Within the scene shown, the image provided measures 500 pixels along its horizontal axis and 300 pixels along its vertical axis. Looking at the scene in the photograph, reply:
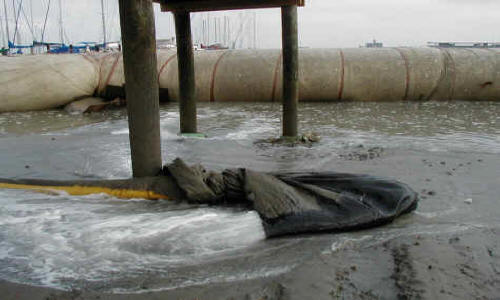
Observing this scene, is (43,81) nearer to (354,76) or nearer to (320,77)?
(320,77)

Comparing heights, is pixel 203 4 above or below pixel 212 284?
above

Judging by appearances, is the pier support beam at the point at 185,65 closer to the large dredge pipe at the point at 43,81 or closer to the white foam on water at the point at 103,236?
the white foam on water at the point at 103,236

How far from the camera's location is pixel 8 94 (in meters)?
11.0

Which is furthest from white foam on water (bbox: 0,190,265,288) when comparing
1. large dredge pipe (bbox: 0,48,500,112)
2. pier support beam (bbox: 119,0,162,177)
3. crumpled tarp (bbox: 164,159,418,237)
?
large dredge pipe (bbox: 0,48,500,112)

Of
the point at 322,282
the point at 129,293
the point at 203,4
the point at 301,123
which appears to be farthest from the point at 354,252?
the point at 301,123

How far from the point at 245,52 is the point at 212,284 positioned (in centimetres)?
1076

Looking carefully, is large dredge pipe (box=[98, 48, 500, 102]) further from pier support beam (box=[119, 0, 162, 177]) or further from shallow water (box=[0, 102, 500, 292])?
pier support beam (box=[119, 0, 162, 177])

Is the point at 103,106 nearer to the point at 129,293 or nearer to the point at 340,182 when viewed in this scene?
the point at 340,182

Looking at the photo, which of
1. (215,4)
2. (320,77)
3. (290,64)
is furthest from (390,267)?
(320,77)

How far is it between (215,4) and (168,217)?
4641 mm

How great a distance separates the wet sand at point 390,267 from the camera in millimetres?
2516

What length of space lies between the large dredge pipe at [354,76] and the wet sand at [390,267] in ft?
26.1

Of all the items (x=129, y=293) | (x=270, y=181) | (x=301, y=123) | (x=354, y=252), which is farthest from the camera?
(x=301, y=123)

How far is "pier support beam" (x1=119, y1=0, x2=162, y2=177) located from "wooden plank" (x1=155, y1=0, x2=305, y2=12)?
112 inches
